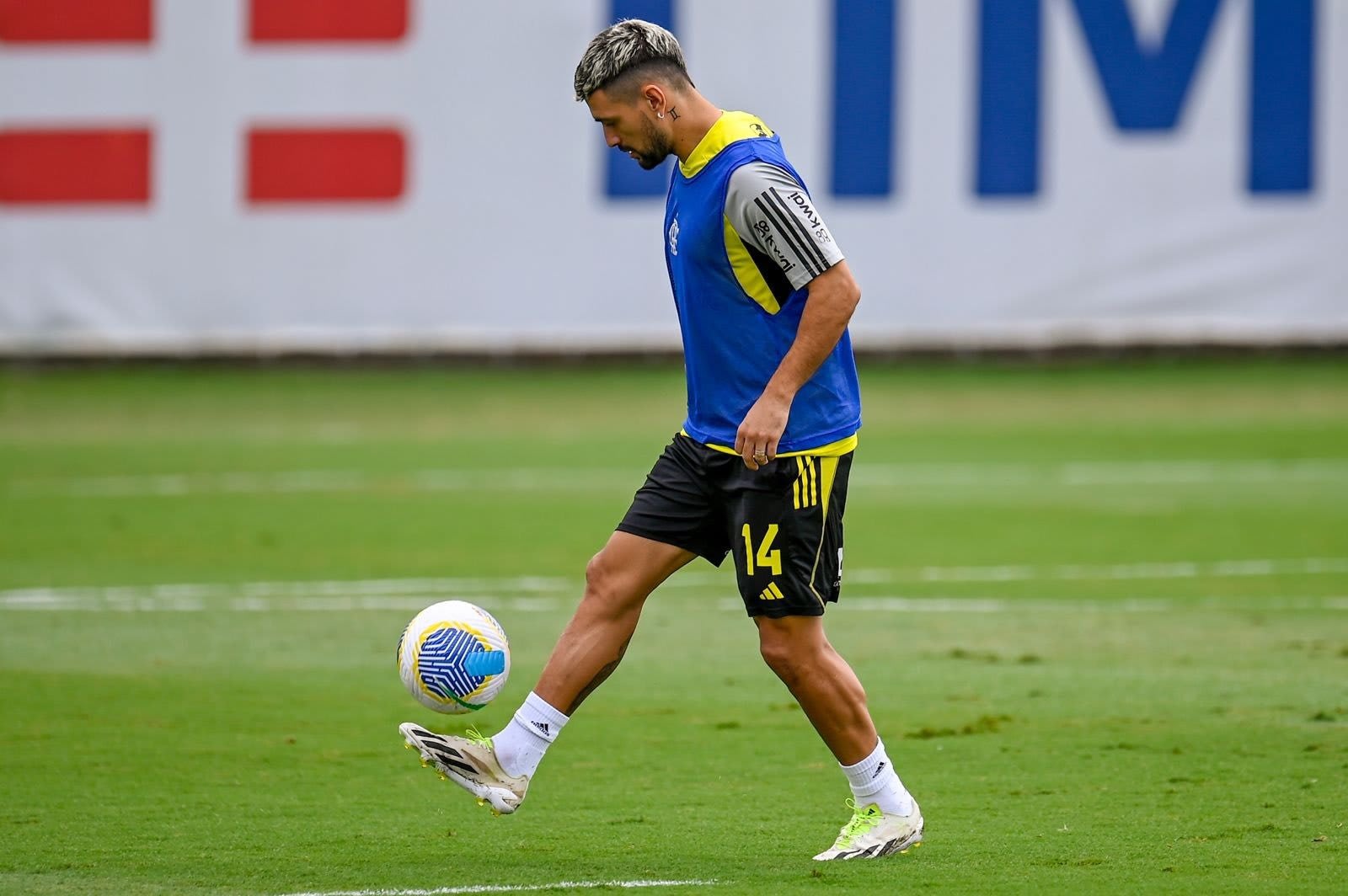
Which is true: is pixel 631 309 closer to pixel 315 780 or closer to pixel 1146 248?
pixel 1146 248

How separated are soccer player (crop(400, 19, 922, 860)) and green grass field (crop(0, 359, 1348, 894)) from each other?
0.35 m

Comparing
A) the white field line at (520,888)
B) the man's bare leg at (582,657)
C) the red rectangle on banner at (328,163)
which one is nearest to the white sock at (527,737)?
the man's bare leg at (582,657)

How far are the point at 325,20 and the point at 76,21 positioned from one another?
2917 mm

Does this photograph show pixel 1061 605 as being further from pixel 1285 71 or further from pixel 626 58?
Answer: pixel 1285 71

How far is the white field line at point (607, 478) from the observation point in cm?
1700

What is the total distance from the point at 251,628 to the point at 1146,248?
46.9 ft

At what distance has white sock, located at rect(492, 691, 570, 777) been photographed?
6.21 m

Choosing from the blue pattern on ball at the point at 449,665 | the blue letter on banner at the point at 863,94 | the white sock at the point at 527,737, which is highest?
the blue letter on banner at the point at 863,94

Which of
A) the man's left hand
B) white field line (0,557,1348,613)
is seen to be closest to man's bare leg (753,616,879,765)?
the man's left hand

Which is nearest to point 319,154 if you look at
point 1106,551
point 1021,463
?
point 1021,463

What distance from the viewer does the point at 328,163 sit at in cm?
2288

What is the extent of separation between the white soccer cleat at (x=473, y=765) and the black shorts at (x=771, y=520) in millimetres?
831

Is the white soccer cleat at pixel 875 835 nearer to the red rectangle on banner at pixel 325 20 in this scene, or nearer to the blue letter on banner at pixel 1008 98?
the blue letter on banner at pixel 1008 98

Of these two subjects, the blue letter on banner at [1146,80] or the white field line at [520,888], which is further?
the blue letter on banner at [1146,80]
